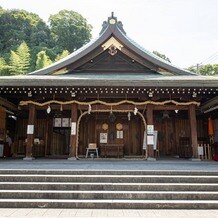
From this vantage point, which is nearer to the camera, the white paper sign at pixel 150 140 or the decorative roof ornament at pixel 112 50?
the white paper sign at pixel 150 140

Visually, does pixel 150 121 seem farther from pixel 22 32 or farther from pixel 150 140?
pixel 22 32

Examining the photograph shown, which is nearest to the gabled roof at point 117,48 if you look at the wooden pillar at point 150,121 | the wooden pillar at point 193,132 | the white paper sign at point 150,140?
the wooden pillar at point 193,132

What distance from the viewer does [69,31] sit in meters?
51.1

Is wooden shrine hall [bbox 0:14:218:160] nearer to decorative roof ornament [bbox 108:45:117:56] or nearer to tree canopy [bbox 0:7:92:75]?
decorative roof ornament [bbox 108:45:117:56]

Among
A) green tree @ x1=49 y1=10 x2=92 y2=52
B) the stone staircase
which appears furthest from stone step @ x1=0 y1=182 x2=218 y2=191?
green tree @ x1=49 y1=10 x2=92 y2=52

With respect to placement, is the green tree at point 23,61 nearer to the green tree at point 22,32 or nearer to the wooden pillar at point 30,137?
the green tree at point 22,32

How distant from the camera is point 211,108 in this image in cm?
1284

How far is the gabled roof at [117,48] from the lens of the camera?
13.9m

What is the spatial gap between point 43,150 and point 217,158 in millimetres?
9735

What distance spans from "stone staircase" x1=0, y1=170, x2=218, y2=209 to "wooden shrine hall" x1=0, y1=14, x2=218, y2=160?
4.52m

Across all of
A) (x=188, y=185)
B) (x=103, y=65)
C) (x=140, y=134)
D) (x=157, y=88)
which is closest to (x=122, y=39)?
(x=103, y=65)

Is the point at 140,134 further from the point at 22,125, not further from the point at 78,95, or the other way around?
the point at 22,125
